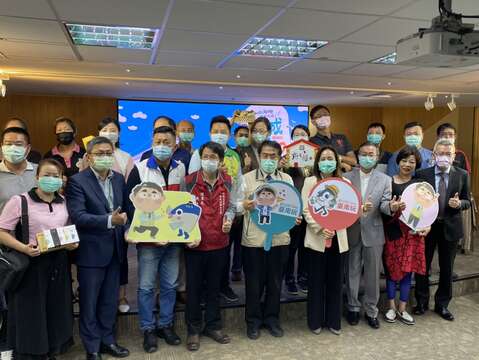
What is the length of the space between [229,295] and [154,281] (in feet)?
2.96

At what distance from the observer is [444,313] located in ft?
11.5

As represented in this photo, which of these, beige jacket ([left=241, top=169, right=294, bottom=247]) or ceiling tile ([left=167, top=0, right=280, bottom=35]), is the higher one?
ceiling tile ([left=167, top=0, right=280, bottom=35])

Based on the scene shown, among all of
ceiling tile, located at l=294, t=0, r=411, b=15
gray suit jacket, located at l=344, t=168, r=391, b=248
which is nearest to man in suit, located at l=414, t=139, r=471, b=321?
gray suit jacket, located at l=344, t=168, r=391, b=248

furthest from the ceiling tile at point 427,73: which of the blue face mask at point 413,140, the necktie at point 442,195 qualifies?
the necktie at point 442,195

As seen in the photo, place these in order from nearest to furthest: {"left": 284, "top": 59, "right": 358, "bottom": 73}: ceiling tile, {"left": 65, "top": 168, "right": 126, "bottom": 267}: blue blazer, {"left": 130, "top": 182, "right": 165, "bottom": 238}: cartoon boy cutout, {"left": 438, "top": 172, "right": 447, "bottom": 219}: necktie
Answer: {"left": 65, "top": 168, "right": 126, "bottom": 267}: blue blazer, {"left": 130, "top": 182, "right": 165, "bottom": 238}: cartoon boy cutout, {"left": 438, "top": 172, "right": 447, "bottom": 219}: necktie, {"left": 284, "top": 59, "right": 358, "bottom": 73}: ceiling tile

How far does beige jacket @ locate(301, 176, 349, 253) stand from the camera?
2.93 meters

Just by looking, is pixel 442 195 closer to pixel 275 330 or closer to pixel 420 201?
pixel 420 201

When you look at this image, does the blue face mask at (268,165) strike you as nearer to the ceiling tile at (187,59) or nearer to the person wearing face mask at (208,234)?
the person wearing face mask at (208,234)

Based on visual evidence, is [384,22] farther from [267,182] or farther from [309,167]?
[267,182]

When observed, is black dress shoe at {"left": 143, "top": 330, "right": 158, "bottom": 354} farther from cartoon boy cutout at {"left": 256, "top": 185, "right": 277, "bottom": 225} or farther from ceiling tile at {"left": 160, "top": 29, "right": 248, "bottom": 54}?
ceiling tile at {"left": 160, "top": 29, "right": 248, "bottom": 54}

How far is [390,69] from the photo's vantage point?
5.34 metres

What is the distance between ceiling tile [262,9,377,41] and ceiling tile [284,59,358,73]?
1028 mm

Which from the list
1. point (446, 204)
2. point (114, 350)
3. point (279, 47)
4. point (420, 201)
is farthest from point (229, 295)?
point (279, 47)

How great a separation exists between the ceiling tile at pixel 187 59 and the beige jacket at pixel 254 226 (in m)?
2.26
